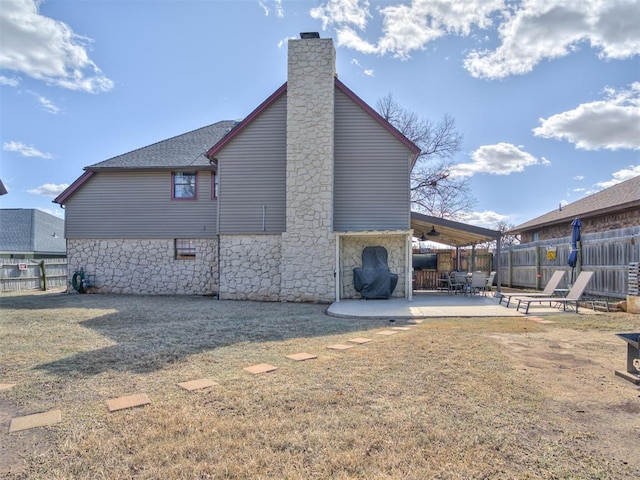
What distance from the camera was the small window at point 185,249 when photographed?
46.1 ft

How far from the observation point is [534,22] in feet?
35.0

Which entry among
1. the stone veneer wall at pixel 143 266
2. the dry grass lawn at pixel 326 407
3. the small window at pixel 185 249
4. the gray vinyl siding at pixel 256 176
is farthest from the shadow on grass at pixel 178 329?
the small window at pixel 185 249

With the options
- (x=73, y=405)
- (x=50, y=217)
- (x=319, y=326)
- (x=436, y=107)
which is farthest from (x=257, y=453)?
(x=50, y=217)

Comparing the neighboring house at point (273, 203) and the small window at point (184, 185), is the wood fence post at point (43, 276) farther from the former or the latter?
the small window at point (184, 185)

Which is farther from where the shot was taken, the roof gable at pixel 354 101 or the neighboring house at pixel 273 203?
the roof gable at pixel 354 101

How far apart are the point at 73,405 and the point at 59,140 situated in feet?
48.6

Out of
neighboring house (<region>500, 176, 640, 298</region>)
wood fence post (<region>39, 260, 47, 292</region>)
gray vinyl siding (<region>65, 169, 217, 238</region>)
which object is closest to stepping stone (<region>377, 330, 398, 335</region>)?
neighboring house (<region>500, 176, 640, 298</region>)

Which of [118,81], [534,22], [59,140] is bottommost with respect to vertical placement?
[59,140]

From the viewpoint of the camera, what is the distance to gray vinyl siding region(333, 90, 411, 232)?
464 inches

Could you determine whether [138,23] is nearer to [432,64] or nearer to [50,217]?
[432,64]

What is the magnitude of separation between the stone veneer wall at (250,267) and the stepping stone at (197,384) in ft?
26.5

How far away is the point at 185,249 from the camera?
14.1 metres

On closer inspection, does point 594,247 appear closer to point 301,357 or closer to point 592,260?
point 592,260

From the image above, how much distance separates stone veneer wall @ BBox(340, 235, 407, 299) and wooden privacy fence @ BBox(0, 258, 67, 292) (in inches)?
552
